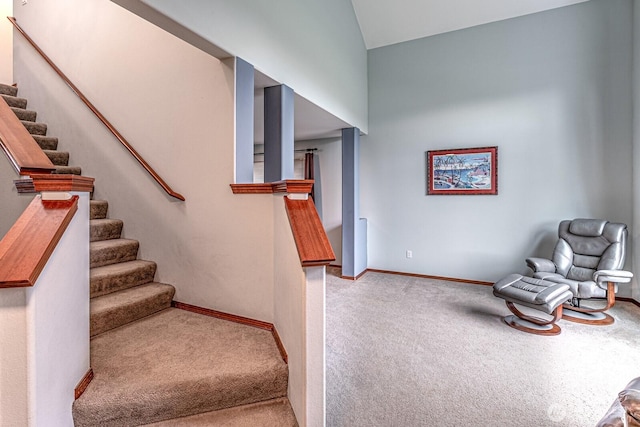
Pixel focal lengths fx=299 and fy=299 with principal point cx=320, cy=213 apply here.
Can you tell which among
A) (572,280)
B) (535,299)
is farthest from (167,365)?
(572,280)

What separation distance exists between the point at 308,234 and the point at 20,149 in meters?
1.66

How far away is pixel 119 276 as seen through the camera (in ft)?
7.47

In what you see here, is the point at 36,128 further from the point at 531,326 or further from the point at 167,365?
the point at 531,326

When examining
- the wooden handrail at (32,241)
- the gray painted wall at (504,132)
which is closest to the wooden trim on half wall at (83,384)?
the wooden handrail at (32,241)

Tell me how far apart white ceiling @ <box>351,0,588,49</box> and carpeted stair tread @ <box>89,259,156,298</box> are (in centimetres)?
449

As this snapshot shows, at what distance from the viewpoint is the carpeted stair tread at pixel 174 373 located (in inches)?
57.3

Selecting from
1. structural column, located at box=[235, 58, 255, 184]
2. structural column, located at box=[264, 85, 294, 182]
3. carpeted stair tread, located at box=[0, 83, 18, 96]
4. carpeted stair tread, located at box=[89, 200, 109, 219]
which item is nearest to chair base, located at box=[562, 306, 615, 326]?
structural column, located at box=[264, 85, 294, 182]

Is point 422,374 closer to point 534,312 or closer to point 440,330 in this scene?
point 440,330

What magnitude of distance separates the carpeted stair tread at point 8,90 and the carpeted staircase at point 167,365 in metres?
2.93

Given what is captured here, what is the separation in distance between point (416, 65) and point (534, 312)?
376 centimetres

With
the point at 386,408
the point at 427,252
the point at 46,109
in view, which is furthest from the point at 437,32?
the point at 46,109

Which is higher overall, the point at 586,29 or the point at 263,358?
the point at 586,29

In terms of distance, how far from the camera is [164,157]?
8.36 ft

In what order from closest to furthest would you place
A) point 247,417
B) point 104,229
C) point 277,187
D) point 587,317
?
point 247,417, point 277,187, point 104,229, point 587,317
